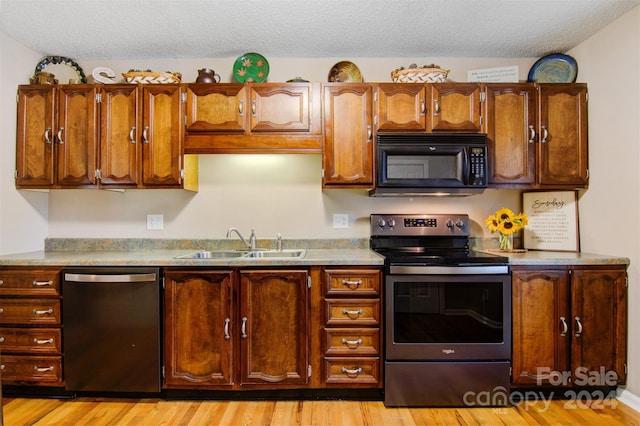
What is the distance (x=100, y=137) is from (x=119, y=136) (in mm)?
133

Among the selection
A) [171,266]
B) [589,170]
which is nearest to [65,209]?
[171,266]

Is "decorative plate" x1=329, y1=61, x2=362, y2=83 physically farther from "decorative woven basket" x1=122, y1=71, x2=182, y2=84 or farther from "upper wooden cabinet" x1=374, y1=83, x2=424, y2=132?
"decorative woven basket" x1=122, y1=71, x2=182, y2=84

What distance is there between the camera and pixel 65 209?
2893 mm

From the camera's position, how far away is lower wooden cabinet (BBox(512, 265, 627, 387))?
228 centimetres

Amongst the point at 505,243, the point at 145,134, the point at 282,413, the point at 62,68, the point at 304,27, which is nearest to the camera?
the point at 282,413

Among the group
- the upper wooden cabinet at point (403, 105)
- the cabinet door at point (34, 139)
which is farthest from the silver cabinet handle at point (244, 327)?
the cabinet door at point (34, 139)

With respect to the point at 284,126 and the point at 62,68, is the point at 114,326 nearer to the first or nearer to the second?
the point at 284,126

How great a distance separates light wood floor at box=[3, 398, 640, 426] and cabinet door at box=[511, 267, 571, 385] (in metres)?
0.24

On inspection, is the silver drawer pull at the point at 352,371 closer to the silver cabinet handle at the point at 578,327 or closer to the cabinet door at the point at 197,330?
the cabinet door at the point at 197,330

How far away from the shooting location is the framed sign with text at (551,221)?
2643 millimetres

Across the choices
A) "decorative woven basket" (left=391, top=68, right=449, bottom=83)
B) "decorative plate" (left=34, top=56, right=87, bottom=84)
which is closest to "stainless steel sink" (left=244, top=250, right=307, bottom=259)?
"decorative woven basket" (left=391, top=68, right=449, bottom=83)

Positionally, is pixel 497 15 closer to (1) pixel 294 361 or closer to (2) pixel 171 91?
(2) pixel 171 91

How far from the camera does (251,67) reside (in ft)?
9.01

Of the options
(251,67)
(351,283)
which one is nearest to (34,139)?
(251,67)
